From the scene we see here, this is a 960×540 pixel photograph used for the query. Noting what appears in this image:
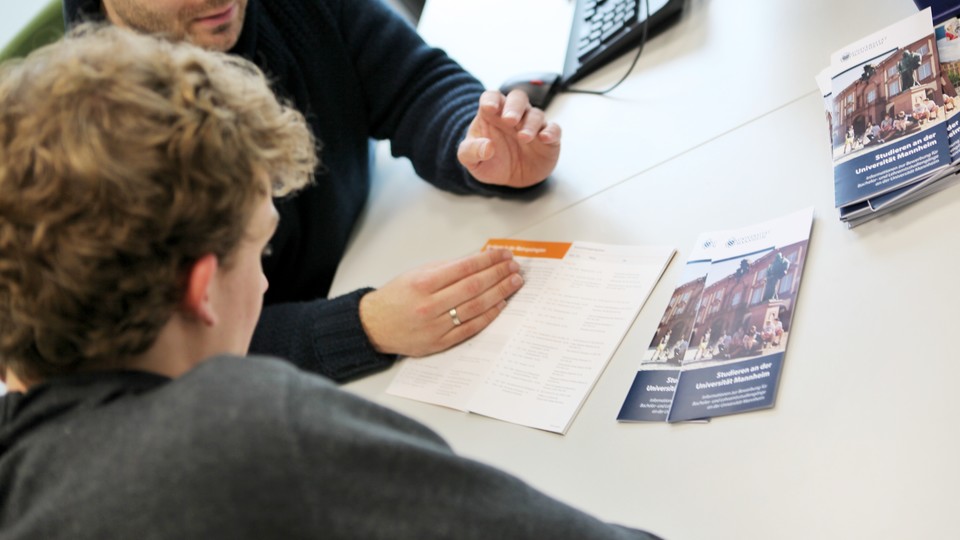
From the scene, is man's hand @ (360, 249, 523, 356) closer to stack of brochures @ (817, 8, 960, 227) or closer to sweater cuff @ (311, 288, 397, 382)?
sweater cuff @ (311, 288, 397, 382)

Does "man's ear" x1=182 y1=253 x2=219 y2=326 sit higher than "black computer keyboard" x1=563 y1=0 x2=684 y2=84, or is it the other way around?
"black computer keyboard" x1=563 y1=0 x2=684 y2=84

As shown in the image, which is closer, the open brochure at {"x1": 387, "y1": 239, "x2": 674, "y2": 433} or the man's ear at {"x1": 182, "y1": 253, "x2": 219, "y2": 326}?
the man's ear at {"x1": 182, "y1": 253, "x2": 219, "y2": 326}

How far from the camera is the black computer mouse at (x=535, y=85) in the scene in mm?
1373

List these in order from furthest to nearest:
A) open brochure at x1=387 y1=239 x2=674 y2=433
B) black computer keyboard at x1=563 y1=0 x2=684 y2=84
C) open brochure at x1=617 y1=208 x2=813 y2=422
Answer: black computer keyboard at x1=563 y1=0 x2=684 y2=84 < open brochure at x1=387 y1=239 x2=674 y2=433 < open brochure at x1=617 y1=208 x2=813 y2=422

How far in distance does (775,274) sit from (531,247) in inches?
14.3

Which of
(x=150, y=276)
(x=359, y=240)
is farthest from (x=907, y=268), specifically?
(x=359, y=240)

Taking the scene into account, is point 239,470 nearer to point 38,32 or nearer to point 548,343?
point 548,343

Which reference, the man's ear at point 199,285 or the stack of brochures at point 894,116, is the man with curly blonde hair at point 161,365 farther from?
the stack of brochures at point 894,116

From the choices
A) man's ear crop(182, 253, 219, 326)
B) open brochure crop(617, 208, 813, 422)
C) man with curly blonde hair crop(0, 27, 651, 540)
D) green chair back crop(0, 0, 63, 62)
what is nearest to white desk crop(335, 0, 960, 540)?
open brochure crop(617, 208, 813, 422)

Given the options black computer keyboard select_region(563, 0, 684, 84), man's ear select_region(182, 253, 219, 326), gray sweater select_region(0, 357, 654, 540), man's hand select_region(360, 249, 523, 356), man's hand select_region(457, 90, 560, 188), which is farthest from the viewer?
black computer keyboard select_region(563, 0, 684, 84)

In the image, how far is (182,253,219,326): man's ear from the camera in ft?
2.12

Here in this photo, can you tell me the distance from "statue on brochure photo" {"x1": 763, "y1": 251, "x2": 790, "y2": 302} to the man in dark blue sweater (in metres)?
0.33

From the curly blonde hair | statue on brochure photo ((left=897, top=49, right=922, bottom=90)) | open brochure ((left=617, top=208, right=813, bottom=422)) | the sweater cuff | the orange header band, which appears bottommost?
the sweater cuff

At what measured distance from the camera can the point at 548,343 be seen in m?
0.98
